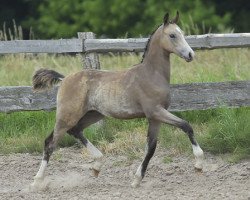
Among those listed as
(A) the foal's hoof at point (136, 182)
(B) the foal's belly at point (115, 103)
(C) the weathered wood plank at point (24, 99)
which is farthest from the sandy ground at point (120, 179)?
(B) the foal's belly at point (115, 103)

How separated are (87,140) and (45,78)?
82 cm

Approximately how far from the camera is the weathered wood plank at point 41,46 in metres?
9.93

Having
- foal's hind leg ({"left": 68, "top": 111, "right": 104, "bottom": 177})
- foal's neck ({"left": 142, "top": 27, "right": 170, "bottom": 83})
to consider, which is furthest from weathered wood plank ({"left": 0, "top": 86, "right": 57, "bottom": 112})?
foal's neck ({"left": 142, "top": 27, "right": 170, "bottom": 83})

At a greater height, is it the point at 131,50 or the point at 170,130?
the point at 131,50

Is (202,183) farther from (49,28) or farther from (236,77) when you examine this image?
(49,28)

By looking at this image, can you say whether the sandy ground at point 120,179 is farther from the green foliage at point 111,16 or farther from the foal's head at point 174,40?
the green foliage at point 111,16

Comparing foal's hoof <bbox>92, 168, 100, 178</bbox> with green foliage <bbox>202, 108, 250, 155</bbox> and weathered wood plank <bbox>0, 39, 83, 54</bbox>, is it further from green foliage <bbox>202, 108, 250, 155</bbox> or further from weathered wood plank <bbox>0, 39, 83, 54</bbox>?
weathered wood plank <bbox>0, 39, 83, 54</bbox>

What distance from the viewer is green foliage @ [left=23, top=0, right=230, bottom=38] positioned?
79.8 ft

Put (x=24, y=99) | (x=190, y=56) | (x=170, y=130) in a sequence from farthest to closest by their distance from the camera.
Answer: (x=24, y=99)
(x=170, y=130)
(x=190, y=56)

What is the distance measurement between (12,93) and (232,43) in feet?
8.96

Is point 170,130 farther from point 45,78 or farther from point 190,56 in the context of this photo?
point 190,56

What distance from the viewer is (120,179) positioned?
360 inches

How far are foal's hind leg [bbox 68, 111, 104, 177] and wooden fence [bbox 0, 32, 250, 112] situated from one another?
1110mm

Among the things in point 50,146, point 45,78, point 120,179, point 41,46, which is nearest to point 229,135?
point 120,179
